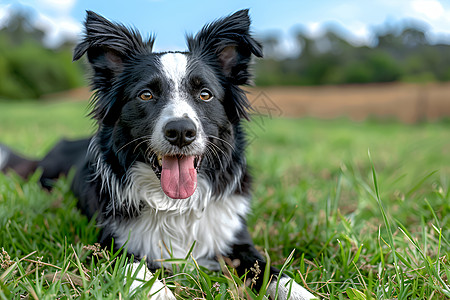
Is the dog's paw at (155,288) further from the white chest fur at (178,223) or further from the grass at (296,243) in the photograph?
the white chest fur at (178,223)

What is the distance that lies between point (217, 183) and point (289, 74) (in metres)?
21.0

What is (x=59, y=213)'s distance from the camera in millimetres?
3174

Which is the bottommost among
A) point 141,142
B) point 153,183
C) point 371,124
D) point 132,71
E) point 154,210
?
point 371,124

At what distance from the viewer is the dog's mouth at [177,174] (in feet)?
8.04

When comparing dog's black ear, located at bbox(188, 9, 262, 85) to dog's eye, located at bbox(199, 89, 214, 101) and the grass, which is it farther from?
the grass

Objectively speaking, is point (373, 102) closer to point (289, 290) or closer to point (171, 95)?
point (171, 95)

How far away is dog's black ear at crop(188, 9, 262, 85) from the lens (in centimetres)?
274

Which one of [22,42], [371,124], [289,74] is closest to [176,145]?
[371,124]

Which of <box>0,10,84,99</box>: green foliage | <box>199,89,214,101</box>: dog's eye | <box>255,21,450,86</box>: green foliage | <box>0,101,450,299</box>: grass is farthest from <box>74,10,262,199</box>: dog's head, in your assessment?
<box>0,10,84,99</box>: green foliage

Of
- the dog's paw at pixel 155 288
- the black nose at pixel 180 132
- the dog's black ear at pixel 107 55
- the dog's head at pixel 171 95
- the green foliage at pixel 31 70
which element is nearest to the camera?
the dog's paw at pixel 155 288

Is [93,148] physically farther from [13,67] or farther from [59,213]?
[13,67]

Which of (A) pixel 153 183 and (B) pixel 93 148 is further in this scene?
(B) pixel 93 148

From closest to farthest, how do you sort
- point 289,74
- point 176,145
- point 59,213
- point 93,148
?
point 176,145
point 93,148
point 59,213
point 289,74

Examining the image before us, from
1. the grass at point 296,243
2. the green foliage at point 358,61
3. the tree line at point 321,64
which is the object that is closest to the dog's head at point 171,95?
the grass at point 296,243
